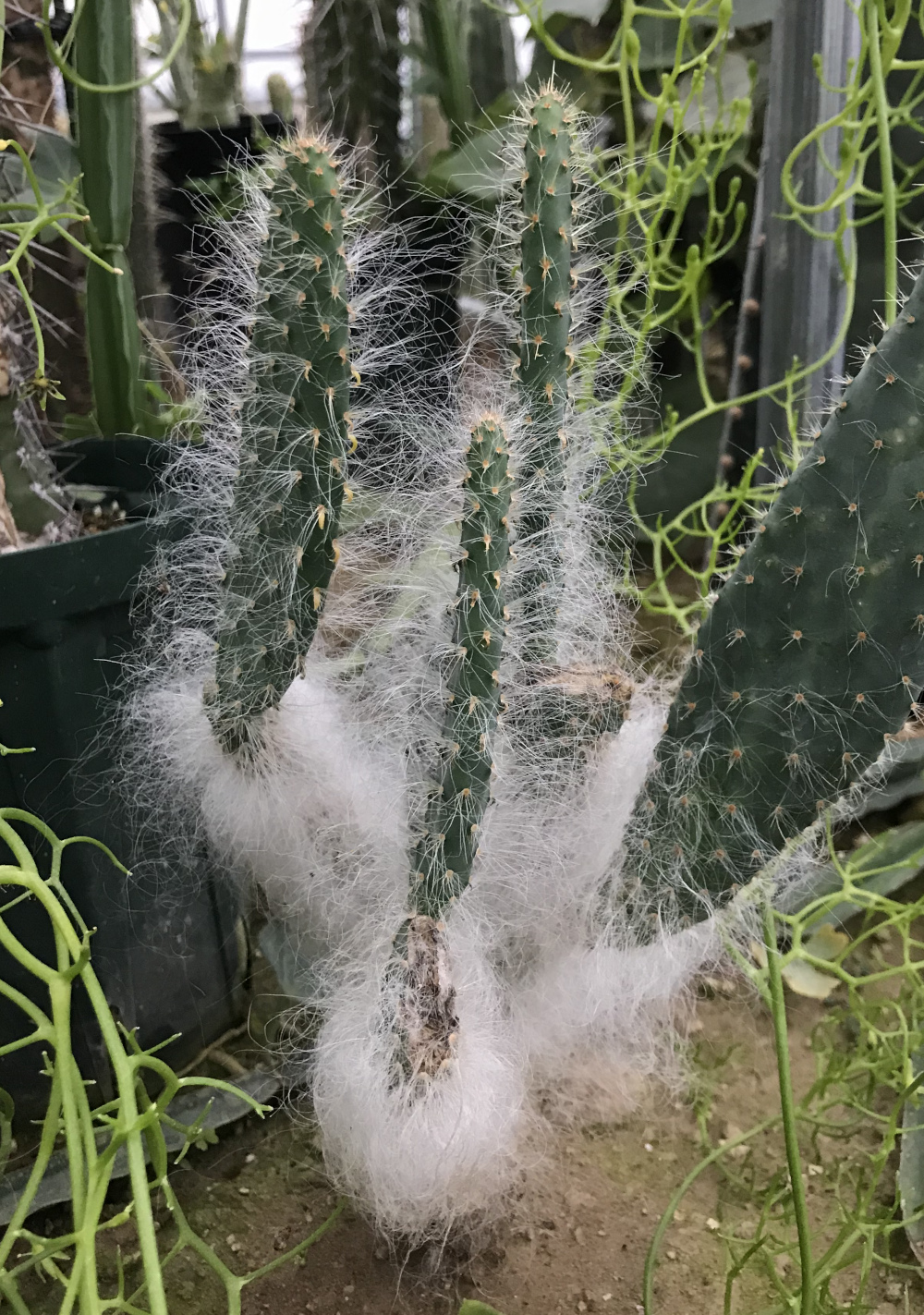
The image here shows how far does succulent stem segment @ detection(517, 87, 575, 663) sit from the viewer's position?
595mm

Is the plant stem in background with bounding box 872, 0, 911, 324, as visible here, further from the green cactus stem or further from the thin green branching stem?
the green cactus stem

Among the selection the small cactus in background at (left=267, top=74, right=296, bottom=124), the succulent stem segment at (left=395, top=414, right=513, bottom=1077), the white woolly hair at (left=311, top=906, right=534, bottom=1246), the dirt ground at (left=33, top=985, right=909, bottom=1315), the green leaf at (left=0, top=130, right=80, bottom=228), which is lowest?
the dirt ground at (left=33, top=985, right=909, bottom=1315)

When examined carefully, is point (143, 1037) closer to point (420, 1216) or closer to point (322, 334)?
point (420, 1216)

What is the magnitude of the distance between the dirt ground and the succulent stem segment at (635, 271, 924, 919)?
232 mm

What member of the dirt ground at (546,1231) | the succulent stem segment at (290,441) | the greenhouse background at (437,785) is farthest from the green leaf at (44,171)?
the dirt ground at (546,1231)

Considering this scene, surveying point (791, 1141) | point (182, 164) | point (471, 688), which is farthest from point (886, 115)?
point (182, 164)

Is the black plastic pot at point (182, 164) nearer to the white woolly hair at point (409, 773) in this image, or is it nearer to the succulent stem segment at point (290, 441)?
the white woolly hair at point (409, 773)

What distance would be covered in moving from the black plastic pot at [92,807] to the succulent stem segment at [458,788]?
27 centimetres

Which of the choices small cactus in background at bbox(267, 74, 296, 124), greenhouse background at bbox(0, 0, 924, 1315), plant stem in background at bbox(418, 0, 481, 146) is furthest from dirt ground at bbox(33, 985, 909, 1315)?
small cactus in background at bbox(267, 74, 296, 124)

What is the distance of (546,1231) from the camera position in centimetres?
69

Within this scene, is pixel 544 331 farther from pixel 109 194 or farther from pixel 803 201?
pixel 803 201

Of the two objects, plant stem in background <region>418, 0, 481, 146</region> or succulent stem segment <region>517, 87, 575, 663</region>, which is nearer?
succulent stem segment <region>517, 87, 575, 663</region>

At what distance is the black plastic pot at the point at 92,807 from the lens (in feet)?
2.12

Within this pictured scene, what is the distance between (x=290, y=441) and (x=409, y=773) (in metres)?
0.22
